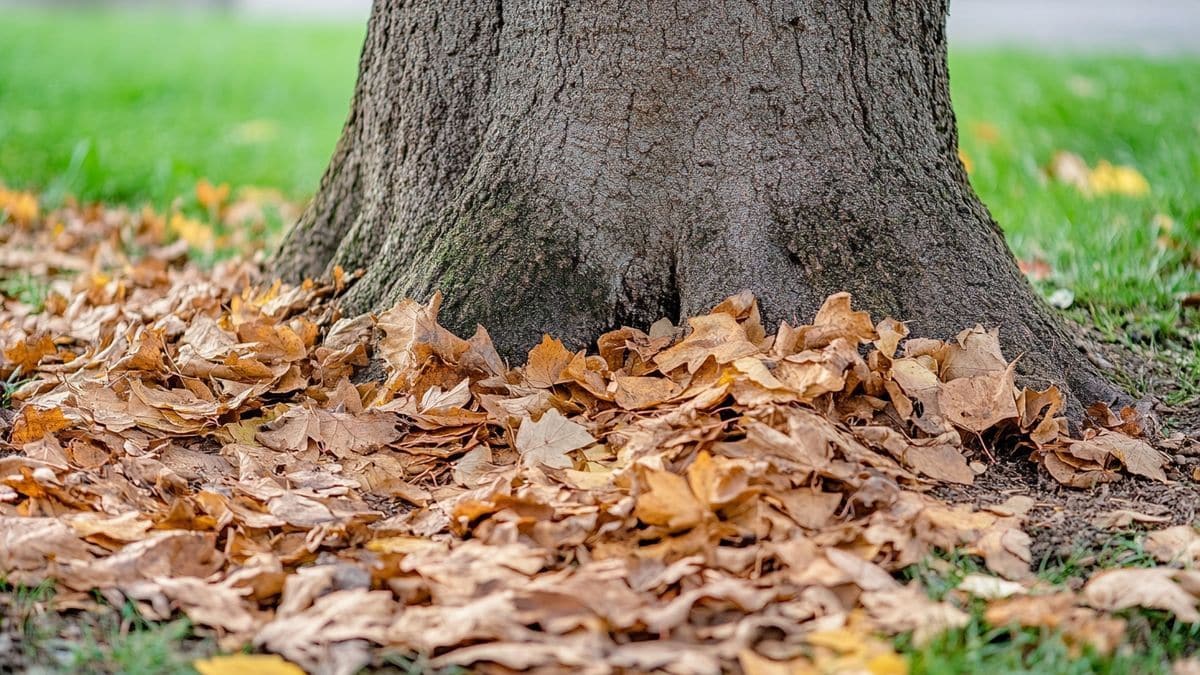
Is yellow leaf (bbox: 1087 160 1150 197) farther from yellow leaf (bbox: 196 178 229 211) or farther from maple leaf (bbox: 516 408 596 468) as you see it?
yellow leaf (bbox: 196 178 229 211)

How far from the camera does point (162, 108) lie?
294 inches

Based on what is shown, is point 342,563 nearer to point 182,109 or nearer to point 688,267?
point 688,267

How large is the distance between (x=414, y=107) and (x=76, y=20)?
41.6ft

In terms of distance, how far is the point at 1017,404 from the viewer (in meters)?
2.39

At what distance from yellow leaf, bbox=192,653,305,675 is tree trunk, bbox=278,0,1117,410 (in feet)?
3.75

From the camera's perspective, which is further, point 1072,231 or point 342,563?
point 1072,231

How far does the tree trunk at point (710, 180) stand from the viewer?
8.32 feet

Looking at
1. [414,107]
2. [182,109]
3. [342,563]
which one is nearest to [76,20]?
[182,109]

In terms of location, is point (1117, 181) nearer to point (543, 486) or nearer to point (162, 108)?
point (543, 486)

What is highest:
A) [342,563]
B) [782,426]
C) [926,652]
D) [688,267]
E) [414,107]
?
[414,107]

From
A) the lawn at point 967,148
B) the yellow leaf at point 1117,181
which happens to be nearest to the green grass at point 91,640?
the lawn at point 967,148

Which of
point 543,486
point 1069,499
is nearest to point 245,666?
point 543,486

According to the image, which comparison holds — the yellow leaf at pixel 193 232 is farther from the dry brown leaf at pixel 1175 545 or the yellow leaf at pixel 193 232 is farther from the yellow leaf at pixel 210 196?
the dry brown leaf at pixel 1175 545

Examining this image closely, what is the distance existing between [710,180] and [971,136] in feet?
13.9
